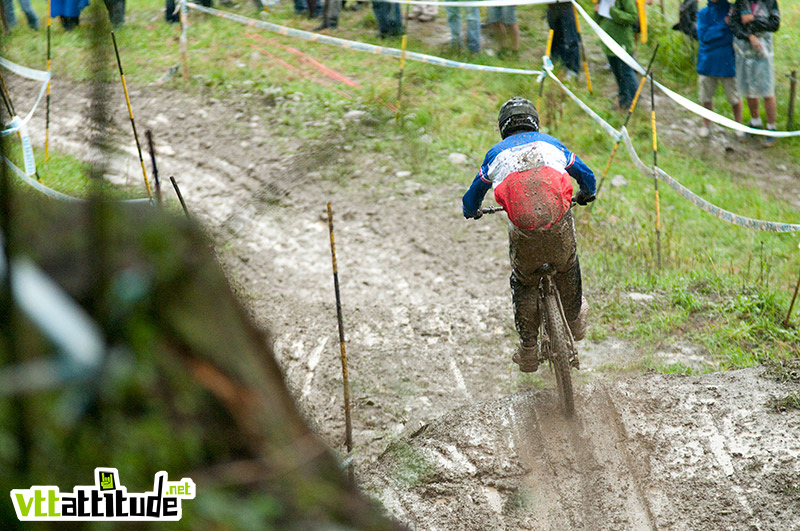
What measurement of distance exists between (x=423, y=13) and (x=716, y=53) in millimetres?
4721

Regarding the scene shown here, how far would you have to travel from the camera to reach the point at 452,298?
6750 mm

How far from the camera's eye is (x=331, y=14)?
11.1 meters

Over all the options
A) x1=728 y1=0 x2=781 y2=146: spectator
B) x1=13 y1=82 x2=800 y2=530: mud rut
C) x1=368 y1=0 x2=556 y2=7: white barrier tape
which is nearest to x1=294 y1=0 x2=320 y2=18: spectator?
x1=368 y1=0 x2=556 y2=7: white barrier tape

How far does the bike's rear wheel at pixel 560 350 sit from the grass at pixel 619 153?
107 cm

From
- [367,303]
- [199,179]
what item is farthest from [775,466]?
[199,179]

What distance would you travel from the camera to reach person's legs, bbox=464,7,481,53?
1047 centimetres

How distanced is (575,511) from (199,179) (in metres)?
5.73

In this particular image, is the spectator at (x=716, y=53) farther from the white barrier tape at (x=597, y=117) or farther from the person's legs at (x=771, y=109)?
the white barrier tape at (x=597, y=117)

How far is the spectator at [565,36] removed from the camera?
999cm

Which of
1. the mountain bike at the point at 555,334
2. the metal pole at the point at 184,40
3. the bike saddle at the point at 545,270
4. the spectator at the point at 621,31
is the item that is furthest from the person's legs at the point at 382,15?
the bike saddle at the point at 545,270

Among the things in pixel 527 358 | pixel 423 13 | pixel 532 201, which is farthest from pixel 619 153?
pixel 532 201

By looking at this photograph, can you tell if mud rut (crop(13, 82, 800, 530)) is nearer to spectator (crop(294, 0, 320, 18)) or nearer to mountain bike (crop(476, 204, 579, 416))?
mountain bike (crop(476, 204, 579, 416))

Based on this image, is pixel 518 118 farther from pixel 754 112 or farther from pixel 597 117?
pixel 754 112

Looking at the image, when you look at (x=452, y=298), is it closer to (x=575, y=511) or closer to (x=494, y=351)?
(x=494, y=351)
